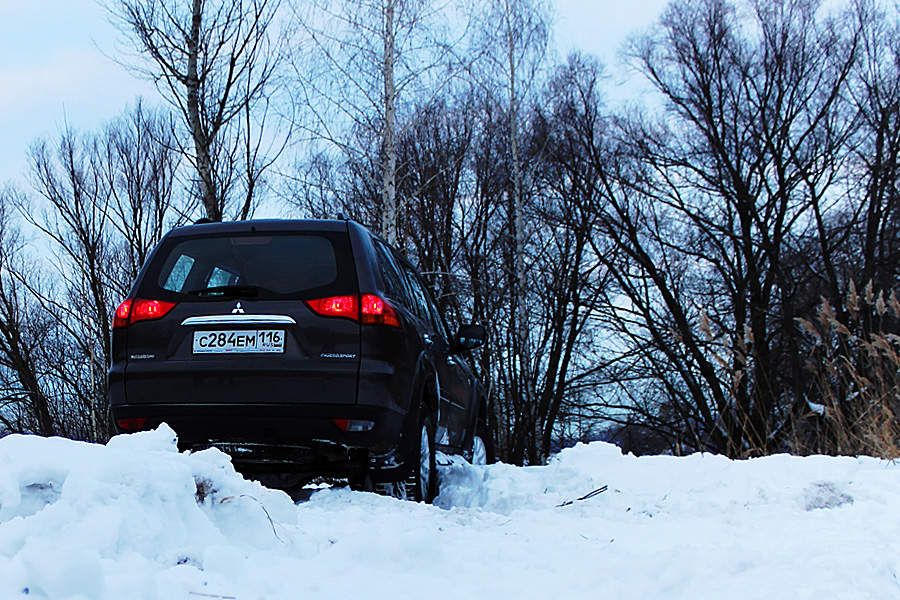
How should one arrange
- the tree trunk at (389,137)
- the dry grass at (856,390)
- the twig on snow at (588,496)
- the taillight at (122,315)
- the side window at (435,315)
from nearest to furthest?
1. the taillight at (122,315)
2. the twig on snow at (588,496)
3. the dry grass at (856,390)
4. the side window at (435,315)
5. the tree trunk at (389,137)

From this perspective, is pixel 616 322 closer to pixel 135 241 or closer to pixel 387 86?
pixel 387 86

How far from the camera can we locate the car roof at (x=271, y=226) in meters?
4.56

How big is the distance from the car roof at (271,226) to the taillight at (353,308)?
1.64 ft

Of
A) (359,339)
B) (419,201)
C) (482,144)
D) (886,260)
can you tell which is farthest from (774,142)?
(359,339)

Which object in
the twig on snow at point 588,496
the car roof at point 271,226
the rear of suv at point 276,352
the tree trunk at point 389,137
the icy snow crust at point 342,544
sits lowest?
the twig on snow at point 588,496

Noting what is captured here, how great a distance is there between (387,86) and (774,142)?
1120cm

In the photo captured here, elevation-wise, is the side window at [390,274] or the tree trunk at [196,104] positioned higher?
the tree trunk at [196,104]

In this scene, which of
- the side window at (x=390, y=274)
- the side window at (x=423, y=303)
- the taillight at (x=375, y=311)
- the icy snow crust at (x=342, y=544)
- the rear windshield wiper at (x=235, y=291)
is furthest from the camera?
the side window at (x=423, y=303)

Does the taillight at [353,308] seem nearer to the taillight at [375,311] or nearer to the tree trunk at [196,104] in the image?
the taillight at [375,311]

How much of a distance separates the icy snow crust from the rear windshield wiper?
1.19 metres

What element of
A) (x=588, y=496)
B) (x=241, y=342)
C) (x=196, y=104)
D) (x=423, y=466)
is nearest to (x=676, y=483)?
(x=588, y=496)

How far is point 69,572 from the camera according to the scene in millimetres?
1896

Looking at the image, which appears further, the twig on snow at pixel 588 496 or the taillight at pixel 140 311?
the twig on snow at pixel 588 496

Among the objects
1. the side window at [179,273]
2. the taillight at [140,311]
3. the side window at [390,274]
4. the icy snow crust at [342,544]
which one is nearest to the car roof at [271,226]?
the side window at [179,273]
